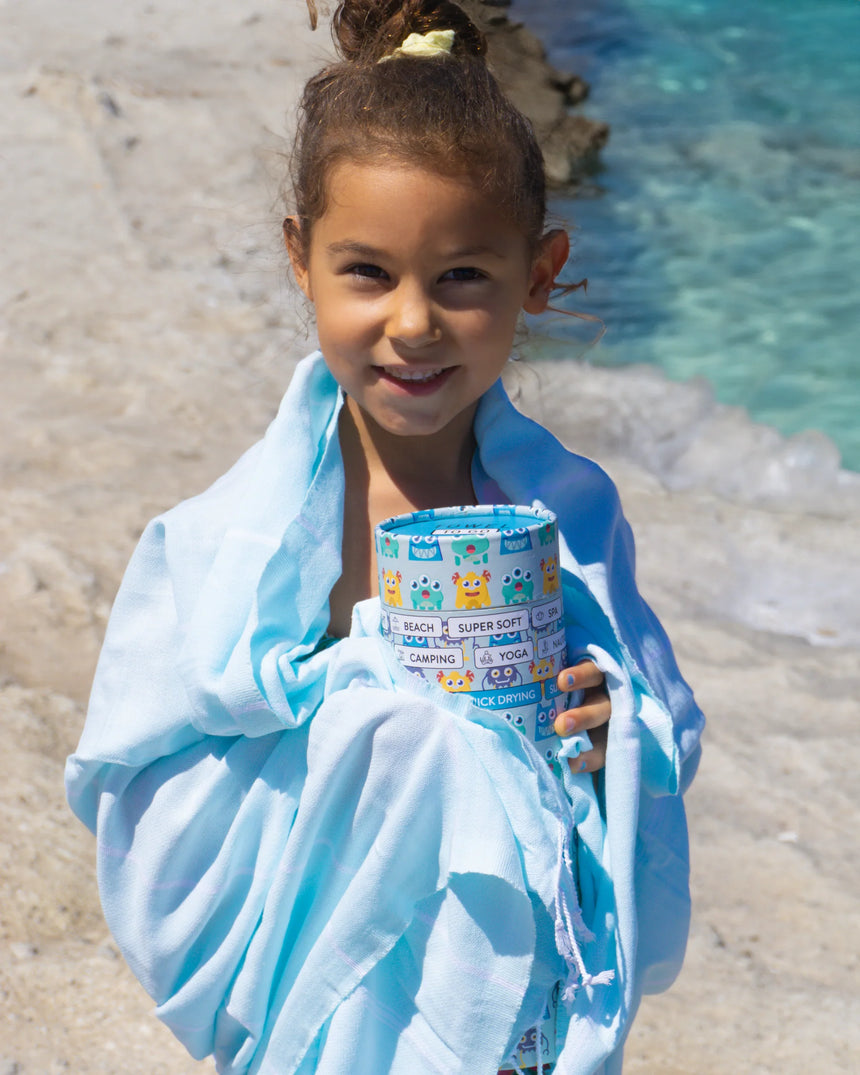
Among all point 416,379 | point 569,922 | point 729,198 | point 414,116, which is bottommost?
point 729,198

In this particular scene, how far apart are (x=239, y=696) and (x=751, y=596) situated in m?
3.22

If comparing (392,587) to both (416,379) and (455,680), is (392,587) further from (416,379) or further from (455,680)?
(416,379)

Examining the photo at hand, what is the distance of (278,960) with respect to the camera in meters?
1.66

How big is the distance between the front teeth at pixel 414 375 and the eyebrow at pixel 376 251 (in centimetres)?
14

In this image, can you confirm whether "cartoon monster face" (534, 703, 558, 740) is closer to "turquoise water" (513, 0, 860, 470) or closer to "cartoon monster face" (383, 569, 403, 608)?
"cartoon monster face" (383, 569, 403, 608)

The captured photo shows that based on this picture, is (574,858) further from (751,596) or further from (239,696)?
(751,596)

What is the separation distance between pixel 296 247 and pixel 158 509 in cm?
247

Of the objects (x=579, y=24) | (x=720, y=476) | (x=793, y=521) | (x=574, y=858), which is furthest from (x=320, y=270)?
(x=579, y=24)

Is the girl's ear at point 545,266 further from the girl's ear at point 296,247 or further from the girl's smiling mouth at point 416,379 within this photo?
the girl's ear at point 296,247

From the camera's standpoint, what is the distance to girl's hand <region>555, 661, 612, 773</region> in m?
1.54

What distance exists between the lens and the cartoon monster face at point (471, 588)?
54.9 inches

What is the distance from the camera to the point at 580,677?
1.57 meters

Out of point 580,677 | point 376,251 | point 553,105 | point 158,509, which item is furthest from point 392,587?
point 553,105

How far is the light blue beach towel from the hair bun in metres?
0.46
